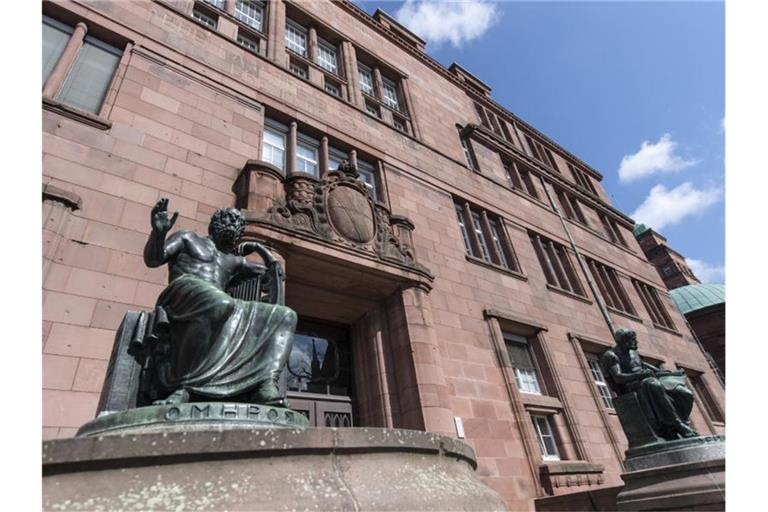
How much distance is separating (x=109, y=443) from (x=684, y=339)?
2217 cm

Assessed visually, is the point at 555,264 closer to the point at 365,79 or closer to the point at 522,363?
the point at 522,363

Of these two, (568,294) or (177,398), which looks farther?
(568,294)

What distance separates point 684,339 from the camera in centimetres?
1812

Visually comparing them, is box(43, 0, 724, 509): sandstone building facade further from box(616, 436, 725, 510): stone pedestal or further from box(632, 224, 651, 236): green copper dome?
box(632, 224, 651, 236): green copper dome

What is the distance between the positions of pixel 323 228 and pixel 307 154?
3.02 m

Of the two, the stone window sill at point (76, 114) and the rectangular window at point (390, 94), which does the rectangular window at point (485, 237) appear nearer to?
the rectangular window at point (390, 94)

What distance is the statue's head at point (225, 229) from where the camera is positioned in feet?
12.5

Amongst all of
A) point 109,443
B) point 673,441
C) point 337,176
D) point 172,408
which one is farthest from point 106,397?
point 673,441

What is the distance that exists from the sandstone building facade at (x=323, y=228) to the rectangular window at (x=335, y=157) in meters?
0.03

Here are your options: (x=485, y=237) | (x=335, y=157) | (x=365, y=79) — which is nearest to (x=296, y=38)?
(x=365, y=79)

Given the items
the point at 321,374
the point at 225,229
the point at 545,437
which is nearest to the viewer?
the point at 225,229

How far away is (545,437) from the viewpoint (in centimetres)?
955

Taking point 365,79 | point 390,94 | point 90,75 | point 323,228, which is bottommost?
point 323,228
